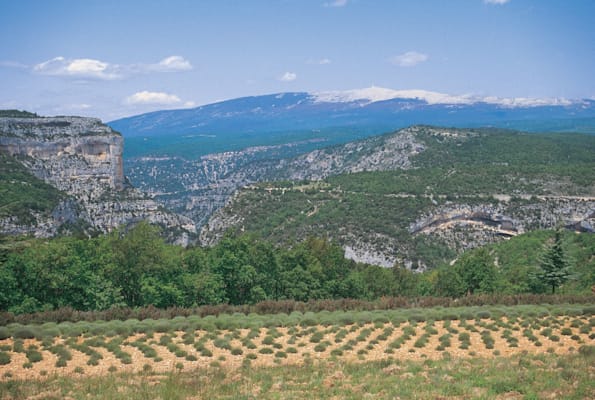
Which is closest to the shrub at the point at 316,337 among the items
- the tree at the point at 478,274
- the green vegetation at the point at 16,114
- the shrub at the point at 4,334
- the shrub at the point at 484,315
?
the shrub at the point at 484,315

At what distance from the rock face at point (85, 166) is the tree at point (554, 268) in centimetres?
6437

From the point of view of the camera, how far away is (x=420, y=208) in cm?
7831

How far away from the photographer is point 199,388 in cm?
1570

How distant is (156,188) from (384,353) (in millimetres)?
171648

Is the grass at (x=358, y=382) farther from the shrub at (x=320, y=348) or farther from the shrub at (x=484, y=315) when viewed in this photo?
the shrub at (x=484, y=315)

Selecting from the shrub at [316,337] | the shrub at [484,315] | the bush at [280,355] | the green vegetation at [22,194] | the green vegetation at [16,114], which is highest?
the green vegetation at [16,114]

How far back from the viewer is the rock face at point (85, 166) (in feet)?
300

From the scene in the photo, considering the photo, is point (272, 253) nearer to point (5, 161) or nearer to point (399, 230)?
point (399, 230)

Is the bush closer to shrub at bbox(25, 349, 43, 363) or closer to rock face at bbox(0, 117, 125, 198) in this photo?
shrub at bbox(25, 349, 43, 363)

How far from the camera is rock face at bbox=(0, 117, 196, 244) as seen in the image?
300 ft

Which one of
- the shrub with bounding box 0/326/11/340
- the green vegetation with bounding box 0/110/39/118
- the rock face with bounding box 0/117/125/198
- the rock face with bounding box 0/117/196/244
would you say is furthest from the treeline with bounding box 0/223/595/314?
the green vegetation with bounding box 0/110/39/118

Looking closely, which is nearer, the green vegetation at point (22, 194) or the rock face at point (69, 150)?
the green vegetation at point (22, 194)

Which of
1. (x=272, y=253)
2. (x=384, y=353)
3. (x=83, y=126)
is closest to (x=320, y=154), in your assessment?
(x=83, y=126)

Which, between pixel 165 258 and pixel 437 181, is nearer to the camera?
pixel 165 258
